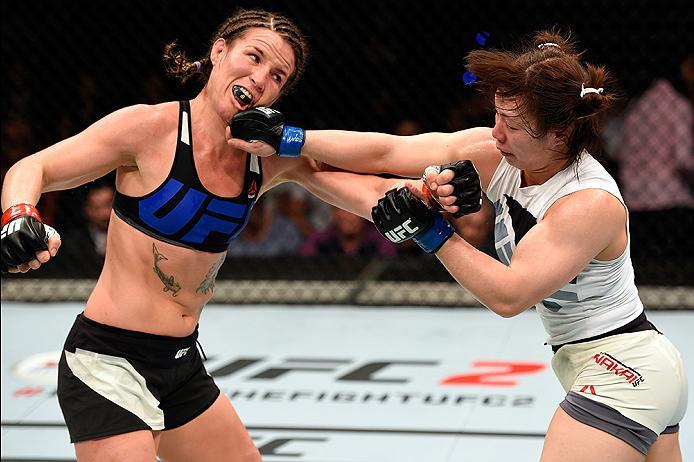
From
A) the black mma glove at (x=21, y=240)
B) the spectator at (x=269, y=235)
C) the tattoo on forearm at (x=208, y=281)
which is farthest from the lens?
the spectator at (x=269, y=235)

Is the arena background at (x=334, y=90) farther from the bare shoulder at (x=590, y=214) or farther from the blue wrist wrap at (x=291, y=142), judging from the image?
the bare shoulder at (x=590, y=214)

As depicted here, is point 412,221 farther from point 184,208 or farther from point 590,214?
point 184,208

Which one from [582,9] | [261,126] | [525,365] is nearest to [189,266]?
[261,126]

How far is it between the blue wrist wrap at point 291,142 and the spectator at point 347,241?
9.91 feet

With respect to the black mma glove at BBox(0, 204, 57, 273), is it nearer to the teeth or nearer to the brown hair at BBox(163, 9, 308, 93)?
the teeth

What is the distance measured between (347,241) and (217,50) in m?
3.04

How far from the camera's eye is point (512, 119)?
2160mm

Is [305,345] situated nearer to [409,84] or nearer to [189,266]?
[409,84]

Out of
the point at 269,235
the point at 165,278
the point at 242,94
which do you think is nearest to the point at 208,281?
the point at 165,278

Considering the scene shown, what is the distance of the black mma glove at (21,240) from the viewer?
6.49 feet

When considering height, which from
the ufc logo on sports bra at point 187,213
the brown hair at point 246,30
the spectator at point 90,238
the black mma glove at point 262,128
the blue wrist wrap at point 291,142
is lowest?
the spectator at point 90,238

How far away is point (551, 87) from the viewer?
213 cm

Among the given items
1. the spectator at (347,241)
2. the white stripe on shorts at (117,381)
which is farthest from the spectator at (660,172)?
the white stripe on shorts at (117,381)

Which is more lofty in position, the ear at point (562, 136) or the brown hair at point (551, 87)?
the brown hair at point (551, 87)
